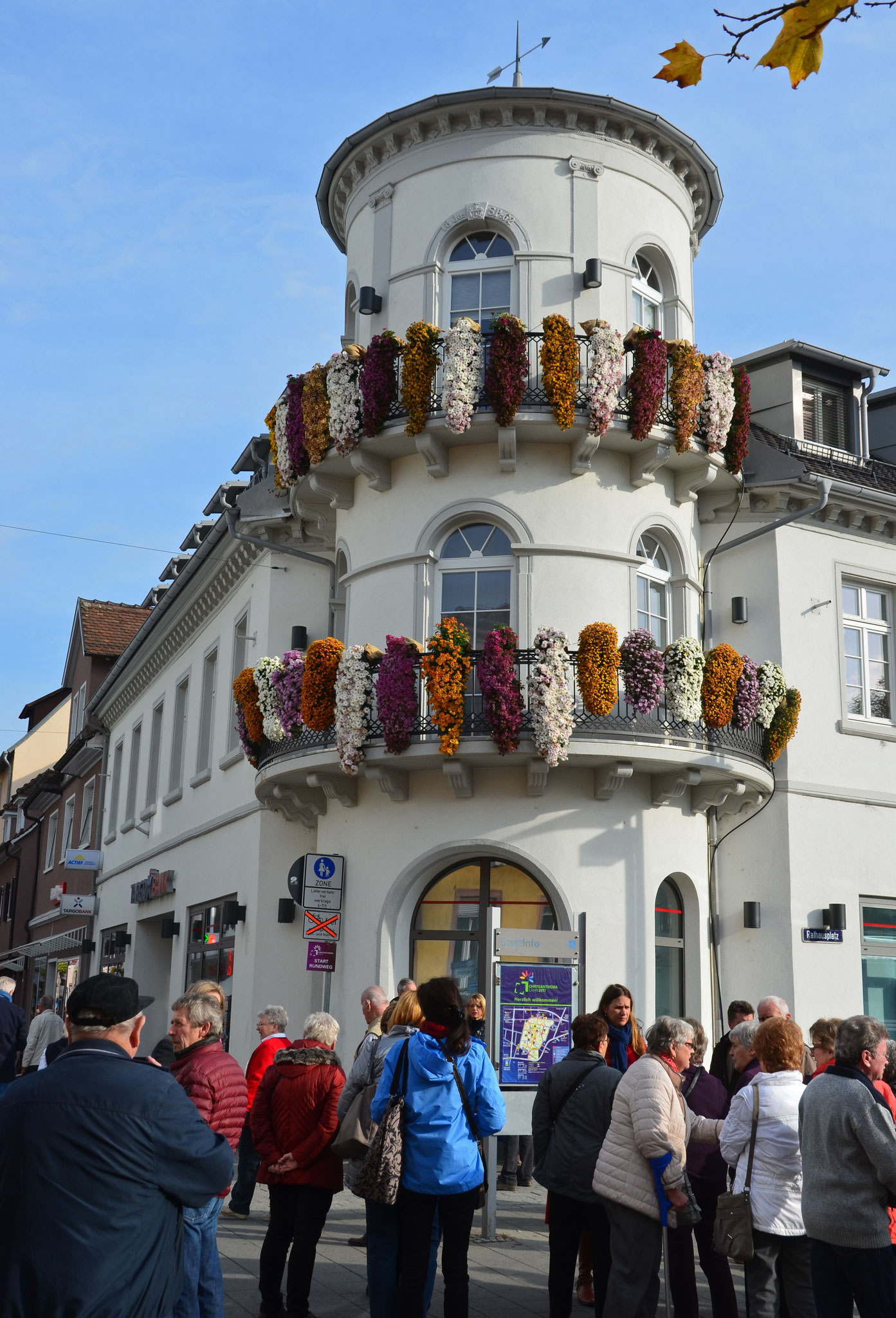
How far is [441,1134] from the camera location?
653 cm

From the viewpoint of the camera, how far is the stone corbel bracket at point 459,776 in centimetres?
1398

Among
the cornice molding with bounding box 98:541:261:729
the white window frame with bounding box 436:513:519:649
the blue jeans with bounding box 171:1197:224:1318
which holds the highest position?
the cornice molding with bounding box 98:541:261:729

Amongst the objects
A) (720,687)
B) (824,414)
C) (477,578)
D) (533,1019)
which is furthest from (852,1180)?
(824,414)

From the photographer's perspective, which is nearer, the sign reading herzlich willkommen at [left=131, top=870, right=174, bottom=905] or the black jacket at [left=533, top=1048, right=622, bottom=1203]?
the black jacket at [left=533, top=1048, right=622, bottom=1203]

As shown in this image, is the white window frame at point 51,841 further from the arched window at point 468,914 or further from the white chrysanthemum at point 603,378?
the white chrysanthemum at point 603,378

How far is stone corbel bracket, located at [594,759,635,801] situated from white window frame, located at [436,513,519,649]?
79.3 inches

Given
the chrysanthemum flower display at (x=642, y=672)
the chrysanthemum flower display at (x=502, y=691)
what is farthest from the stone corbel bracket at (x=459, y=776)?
the chrysanthemum flower display at (x=642, y=672)

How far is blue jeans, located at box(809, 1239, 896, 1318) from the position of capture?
5.73 meters

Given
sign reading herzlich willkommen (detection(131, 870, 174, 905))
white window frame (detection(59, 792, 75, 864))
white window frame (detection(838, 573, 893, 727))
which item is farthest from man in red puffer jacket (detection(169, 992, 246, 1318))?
white window frame (detection(59, 792, 75, 864))

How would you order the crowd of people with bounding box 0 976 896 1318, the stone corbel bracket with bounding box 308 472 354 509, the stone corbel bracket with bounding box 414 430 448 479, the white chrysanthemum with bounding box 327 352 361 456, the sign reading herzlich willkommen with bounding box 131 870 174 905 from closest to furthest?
the crowd of people with bounding box 0 976 896 1318
the stone corbel bracket with bounding box 414 430 448 479
the white chrysanthemum with bounding box 327 352 361 456
the stone corbel bracket with bounding box 308 472 354 509
the sign reading herzlich willkommen with bounding box 131 870 174 905

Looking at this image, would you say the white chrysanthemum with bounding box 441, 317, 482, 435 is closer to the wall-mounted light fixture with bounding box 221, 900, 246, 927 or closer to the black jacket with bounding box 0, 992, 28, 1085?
the wall-mounted light fixture with bounding box 221, 900, 246, 927

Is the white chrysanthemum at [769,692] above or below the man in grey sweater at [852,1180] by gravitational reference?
above

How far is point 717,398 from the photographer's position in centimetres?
1524

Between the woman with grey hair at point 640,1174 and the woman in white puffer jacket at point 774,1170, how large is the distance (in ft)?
1.08
